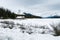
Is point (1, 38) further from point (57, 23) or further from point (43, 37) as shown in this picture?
point (57, 23)

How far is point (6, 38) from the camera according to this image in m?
4.65

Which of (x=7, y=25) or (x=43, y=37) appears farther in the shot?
(x=7, y=25)

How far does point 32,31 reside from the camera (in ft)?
18.0

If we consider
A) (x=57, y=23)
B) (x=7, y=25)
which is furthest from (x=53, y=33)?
(x=7, y=25)

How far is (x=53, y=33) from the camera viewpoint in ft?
18.4

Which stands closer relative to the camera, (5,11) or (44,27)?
(44,27)

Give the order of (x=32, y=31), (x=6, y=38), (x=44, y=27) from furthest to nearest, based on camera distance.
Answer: (x=44, y=27)
(x=32, y=31)
(x=6, y=38)

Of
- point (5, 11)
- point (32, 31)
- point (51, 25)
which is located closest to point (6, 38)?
point (32, 31)

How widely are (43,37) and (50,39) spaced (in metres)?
0.26

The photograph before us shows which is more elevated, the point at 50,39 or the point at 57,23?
the point at 57,23

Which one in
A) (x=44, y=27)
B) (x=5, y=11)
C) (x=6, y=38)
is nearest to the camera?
(x=6, y=38)

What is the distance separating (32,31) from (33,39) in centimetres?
82

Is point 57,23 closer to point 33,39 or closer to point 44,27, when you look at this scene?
point 44,27

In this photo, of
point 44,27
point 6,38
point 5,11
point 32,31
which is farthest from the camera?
point 5,11
